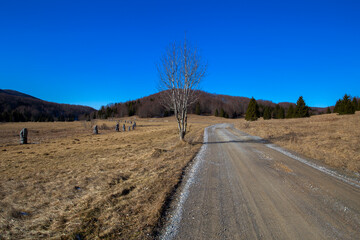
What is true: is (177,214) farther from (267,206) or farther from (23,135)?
(23,135)

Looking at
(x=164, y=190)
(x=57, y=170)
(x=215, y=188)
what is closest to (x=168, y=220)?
(x=164, y=190)

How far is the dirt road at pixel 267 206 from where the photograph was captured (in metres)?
2.65

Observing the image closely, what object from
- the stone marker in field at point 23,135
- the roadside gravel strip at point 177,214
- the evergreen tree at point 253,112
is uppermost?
the evergreen tree at point 253,112

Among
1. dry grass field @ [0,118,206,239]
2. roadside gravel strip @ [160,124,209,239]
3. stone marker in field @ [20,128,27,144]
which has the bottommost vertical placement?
dry grass field @ [0,118,206,239]

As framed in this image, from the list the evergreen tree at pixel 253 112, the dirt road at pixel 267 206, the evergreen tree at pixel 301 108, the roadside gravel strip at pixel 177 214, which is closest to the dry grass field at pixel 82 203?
the roadside gravel strip at pixel 177 214

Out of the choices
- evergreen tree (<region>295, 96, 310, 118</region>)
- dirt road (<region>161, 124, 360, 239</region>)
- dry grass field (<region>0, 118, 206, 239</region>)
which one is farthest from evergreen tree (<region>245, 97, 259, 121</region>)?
dry grass field (<region>0, 118, 206, 239</region>)

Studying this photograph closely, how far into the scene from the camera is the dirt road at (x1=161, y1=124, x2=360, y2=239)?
2652 mm

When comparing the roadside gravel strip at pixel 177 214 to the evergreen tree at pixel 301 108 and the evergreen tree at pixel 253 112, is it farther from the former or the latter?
the evergreen tree at pixel 301 108

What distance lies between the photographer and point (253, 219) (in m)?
2.99

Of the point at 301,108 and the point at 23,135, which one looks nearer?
the point at 23,135

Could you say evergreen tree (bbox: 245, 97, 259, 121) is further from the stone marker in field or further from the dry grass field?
the stone marker in field

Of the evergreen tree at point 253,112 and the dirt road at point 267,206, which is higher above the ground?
the evergreen tree at point 253,112

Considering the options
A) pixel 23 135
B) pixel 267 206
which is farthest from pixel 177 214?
pixel 23 135

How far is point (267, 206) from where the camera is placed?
3436 millimetres
